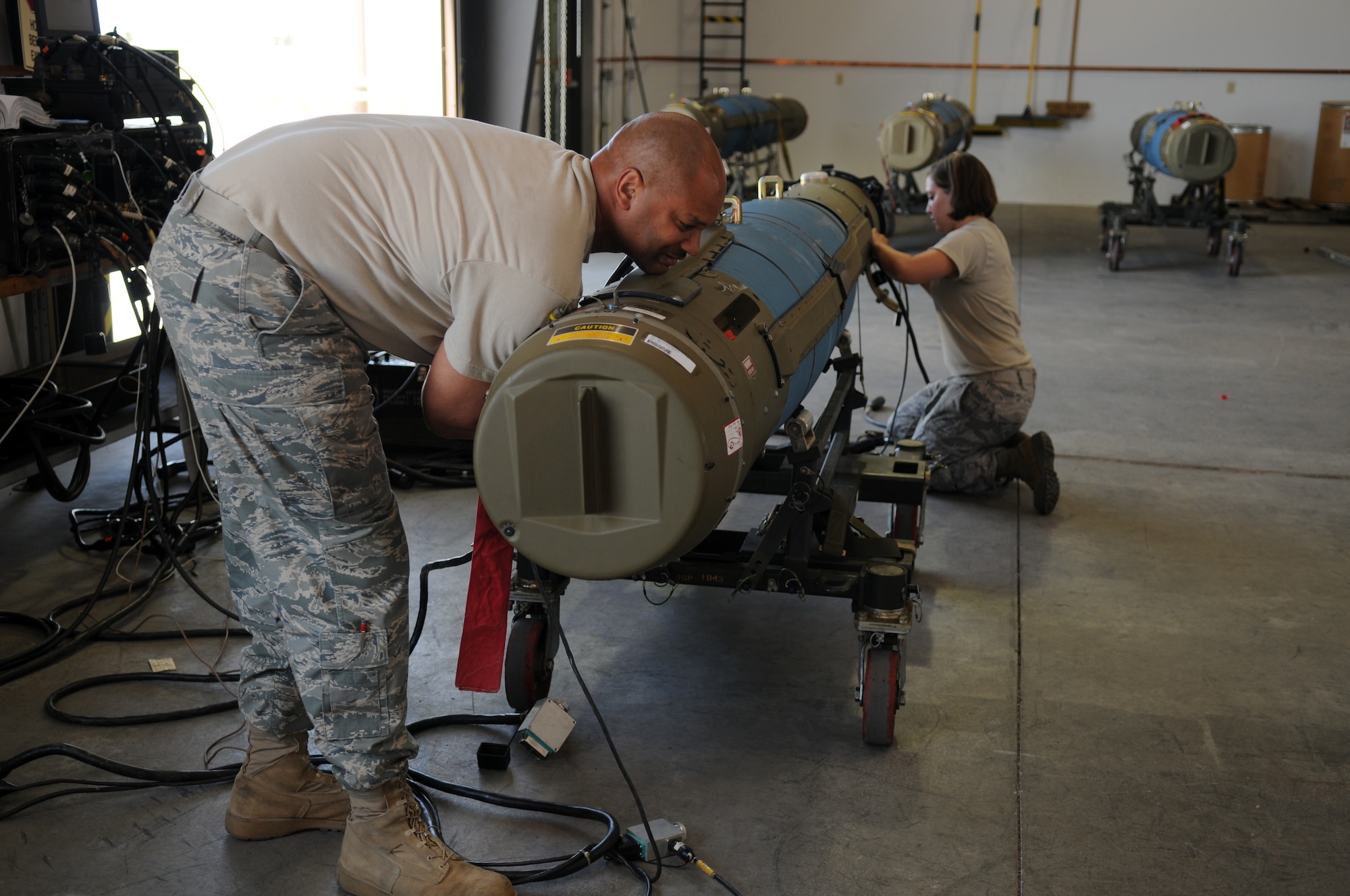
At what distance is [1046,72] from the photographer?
488 inches

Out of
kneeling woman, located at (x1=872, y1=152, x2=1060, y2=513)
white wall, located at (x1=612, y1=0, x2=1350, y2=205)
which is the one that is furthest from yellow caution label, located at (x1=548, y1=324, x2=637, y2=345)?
white wall, located at (x1=612, y1=0, x2=1350, y2=205)

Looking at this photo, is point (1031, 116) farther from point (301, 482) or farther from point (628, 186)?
point (301, 482)

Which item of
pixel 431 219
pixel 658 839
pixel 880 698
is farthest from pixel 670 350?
pixel 880 698

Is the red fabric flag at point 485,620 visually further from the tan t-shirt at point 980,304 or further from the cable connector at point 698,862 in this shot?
the tan t-shirt at point 980,304

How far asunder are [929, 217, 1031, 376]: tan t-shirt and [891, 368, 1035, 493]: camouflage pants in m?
0.05

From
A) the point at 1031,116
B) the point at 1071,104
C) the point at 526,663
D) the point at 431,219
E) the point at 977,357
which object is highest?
the point at 1071,104

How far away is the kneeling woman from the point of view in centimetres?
368

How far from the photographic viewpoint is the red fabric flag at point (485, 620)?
6.49ft

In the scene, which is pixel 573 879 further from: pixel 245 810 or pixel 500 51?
pixel 500 51

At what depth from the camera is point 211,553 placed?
326 cm

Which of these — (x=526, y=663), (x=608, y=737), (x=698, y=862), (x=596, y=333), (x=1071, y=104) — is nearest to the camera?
(x=596, y=333)

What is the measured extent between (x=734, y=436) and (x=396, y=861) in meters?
0.89

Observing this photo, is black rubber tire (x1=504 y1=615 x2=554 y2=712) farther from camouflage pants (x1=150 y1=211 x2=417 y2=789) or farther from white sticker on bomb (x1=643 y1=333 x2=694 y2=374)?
white sticker on bomb (x1=643 y1=333 x2=694 y2=374)

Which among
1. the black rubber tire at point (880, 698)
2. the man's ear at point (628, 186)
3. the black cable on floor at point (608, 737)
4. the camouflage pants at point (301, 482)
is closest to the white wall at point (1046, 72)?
the black cable on floor at point (608, 737)
